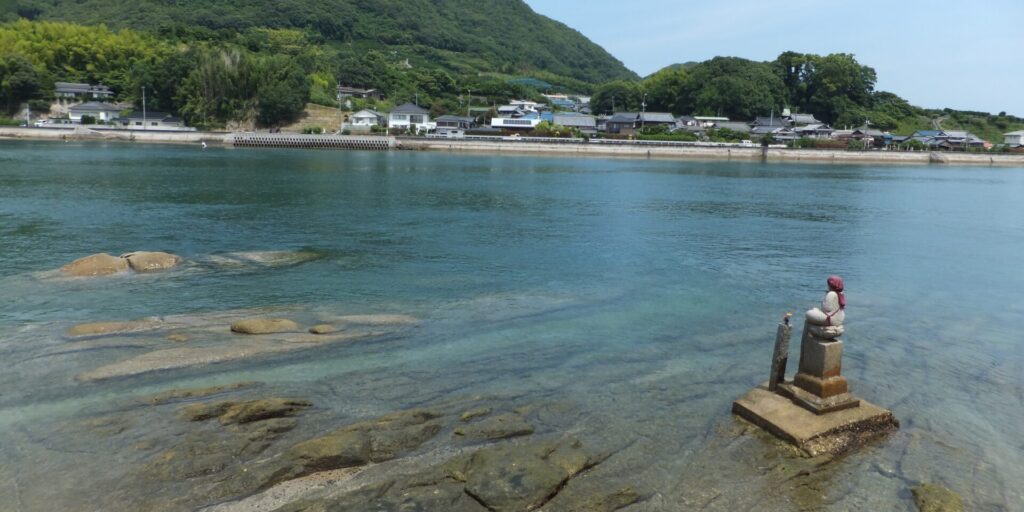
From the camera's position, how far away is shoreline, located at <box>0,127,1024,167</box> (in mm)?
80875

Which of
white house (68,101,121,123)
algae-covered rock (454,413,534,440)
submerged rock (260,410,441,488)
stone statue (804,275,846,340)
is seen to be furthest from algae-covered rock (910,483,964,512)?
white house (68,101,121,123)

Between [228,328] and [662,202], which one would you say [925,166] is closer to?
[662,202]

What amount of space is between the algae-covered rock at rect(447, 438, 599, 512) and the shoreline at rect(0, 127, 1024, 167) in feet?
252

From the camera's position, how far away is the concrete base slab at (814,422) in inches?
291

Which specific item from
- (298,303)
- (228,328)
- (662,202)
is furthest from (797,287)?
(662,202)

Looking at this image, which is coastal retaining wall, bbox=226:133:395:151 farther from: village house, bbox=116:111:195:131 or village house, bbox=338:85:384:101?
village house, bbox=338:85:384:101

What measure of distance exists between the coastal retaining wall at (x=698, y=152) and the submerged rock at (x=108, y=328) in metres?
72.6

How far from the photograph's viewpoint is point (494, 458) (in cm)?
694

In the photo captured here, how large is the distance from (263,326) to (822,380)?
9059 mm

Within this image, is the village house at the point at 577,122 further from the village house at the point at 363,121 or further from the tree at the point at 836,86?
the tree at the point at 836,86

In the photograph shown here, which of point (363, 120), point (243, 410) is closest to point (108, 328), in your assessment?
point (243, 410)

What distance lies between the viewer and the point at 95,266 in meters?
15.6

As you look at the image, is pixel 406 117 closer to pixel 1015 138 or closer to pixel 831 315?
pixel 831 315

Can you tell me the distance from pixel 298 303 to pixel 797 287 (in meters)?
12.6
